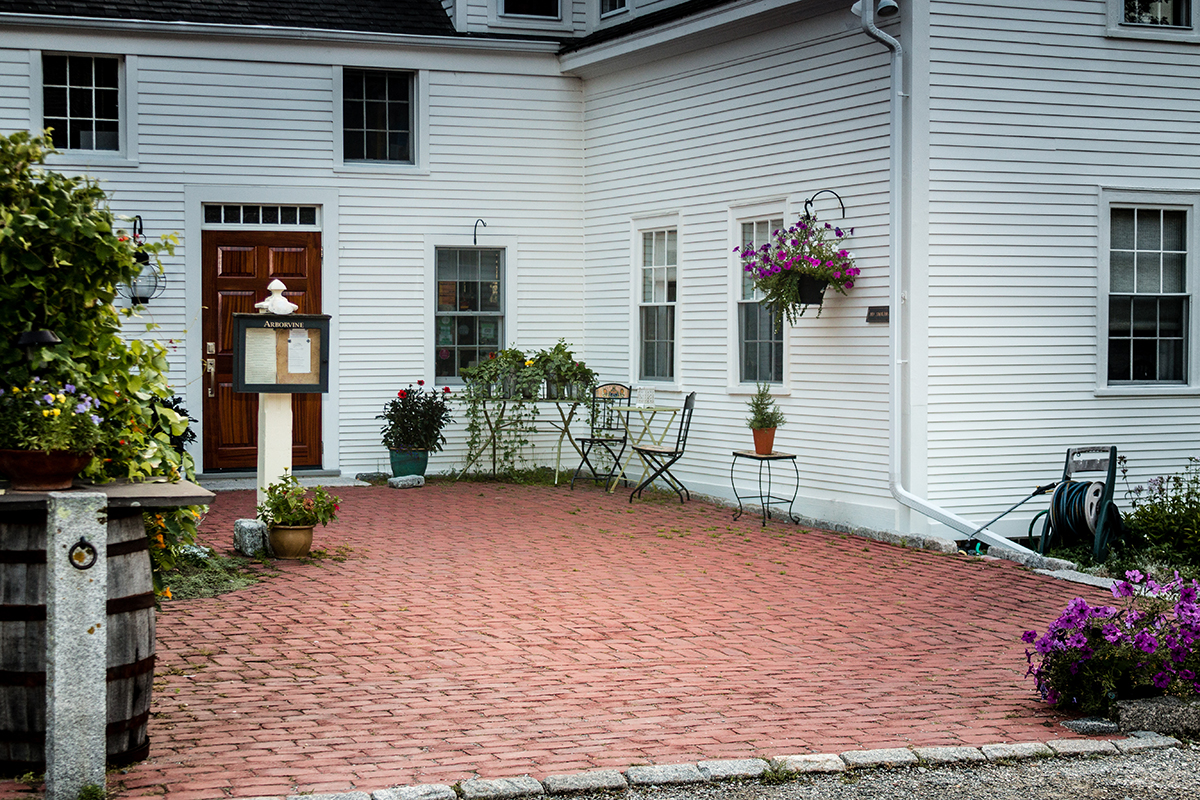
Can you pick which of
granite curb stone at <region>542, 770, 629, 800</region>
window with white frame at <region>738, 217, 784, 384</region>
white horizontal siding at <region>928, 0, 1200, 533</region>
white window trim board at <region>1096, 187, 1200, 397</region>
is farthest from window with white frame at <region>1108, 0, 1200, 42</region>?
granite curb stone at <region>542, 770, 629, 800</region>

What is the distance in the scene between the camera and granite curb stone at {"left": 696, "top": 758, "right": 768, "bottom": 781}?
15.4ft

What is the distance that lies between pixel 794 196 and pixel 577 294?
13.1 feet

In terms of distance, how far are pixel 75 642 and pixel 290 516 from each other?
461cm

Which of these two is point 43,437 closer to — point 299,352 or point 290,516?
point 290,516

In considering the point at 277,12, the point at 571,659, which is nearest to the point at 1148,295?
the point at 571,659

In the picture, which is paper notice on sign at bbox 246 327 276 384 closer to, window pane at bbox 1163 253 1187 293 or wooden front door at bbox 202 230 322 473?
wooden front door at bbox 202 230 322 473

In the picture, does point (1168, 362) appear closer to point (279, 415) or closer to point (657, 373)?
point (657, 373)

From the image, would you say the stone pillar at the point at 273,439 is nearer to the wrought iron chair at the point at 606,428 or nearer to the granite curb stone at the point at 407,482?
the granite curb stone at the point at 407,482

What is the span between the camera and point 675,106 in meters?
13.1

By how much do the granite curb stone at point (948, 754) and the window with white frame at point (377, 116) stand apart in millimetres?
10683

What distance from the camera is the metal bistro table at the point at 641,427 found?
13.0m

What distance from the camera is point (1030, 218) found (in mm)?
10648

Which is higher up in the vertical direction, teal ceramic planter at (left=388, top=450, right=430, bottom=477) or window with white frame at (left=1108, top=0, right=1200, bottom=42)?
window with white frame at (left=1108, top=0, right=1200, bottom=42)

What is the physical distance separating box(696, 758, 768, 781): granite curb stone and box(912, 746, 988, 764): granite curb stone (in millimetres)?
666
